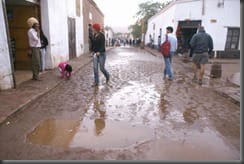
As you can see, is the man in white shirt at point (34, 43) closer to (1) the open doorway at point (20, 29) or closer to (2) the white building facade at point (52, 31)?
(2) the white building facade at point (52, 31)

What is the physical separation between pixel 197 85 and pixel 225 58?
11.4 meters

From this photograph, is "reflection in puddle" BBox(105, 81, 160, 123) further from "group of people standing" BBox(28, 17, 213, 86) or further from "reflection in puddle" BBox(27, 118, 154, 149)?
"group of people standing" BBox(28, 17, 213, 86)

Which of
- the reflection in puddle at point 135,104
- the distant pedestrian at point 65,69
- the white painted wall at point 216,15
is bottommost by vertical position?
the reflection in puddle at point 135,104

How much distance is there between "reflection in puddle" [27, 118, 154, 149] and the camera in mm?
4027

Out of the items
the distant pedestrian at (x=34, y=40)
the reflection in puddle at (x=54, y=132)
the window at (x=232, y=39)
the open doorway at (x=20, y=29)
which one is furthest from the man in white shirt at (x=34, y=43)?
the window at (x=232, y=39)

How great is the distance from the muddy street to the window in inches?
493

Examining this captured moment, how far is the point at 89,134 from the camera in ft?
14.4

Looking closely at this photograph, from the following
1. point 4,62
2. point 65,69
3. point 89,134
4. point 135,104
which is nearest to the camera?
point 89,134

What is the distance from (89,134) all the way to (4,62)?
3587 millimetres

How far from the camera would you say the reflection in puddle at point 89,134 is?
4027 mm

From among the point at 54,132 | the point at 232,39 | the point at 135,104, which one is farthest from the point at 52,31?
the point at 232,39

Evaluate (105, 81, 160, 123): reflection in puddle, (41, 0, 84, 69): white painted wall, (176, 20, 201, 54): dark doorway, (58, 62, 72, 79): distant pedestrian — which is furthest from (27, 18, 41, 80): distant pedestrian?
(176, 20, 201, 54): dark doorway

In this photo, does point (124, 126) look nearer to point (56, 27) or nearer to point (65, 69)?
point (65, 69)

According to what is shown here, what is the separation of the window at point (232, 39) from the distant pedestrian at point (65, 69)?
1349 centimetres
